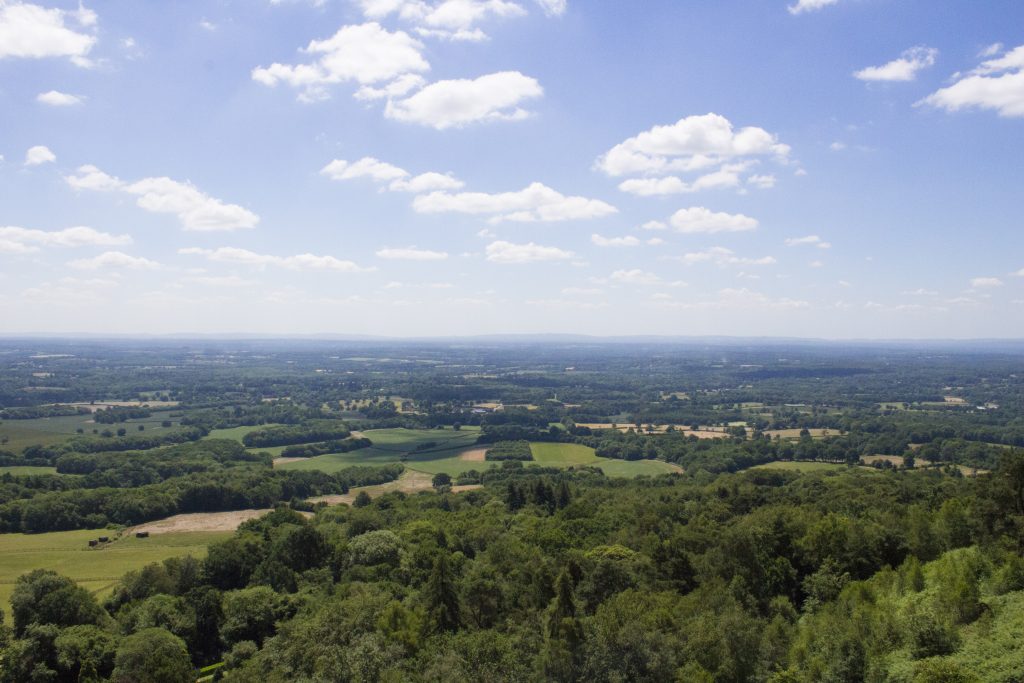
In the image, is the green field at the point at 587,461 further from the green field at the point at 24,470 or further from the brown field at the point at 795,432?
the green field at the point at 24,470

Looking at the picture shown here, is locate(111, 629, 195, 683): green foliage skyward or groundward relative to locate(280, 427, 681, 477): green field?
skyward

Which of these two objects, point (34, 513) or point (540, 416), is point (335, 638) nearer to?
point (34, 513)

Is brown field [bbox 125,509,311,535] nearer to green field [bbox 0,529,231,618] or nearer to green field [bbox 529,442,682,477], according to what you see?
green field [bbox 0,529,231,618]

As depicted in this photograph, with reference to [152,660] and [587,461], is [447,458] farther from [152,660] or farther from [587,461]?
[152,660]

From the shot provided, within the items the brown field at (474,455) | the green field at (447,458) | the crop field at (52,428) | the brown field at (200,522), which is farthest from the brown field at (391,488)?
the crop field at (52,428)

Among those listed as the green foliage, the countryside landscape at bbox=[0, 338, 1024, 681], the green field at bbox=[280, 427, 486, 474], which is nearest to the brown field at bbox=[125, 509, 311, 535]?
the countryside landscape at bbox=[0, 338, 1024, 681]

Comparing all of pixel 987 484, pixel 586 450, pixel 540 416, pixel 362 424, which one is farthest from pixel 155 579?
pixel 540 416
